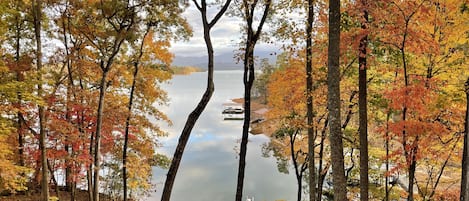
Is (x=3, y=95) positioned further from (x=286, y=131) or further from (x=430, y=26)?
(x=430, y=26)

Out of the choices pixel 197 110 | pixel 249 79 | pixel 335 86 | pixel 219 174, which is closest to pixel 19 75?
pixel 197 110

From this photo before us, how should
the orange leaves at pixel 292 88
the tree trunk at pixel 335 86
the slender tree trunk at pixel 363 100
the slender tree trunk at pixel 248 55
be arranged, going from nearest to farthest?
the tree trunk at pixel 335 86
the slender tree trunk at pixel 363 100
the slender tree trunk at pixel 248 55
the orange leaves at pixel 292 88

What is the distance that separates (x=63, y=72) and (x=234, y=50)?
673cm

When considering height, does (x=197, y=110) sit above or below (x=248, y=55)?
below

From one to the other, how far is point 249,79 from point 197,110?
2.01 meters

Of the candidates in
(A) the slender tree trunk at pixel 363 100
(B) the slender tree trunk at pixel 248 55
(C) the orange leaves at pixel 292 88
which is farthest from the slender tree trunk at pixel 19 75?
(A) the slender tree trunk at pixel 363 100

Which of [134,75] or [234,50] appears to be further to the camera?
[134,75]

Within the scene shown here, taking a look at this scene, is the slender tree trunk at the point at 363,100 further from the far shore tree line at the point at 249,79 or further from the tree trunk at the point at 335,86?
the tree trunk at the point at 335,86

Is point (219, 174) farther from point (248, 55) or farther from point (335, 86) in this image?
point (335, 86)

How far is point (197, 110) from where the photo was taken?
20.7 feet

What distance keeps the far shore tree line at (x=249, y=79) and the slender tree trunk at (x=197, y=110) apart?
0.02m

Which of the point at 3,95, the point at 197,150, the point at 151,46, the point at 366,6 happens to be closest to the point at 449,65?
the point at 366,6

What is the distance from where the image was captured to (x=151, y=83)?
12930mm

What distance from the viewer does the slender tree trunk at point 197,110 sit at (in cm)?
615
